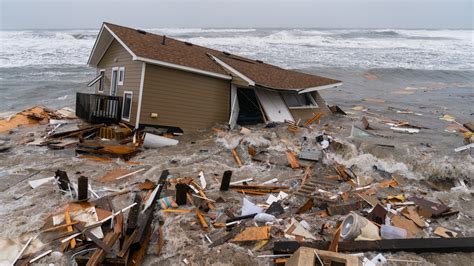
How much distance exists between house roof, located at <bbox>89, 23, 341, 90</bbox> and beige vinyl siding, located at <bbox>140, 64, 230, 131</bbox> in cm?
42

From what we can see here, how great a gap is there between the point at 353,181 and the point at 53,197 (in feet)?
24.3

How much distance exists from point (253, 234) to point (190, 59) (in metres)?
9.67

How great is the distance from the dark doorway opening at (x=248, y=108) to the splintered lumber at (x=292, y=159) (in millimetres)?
4382

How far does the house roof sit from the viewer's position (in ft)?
41.4

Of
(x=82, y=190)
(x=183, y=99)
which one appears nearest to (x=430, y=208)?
(x=82, y=190)

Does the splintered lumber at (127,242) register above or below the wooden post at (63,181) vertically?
above

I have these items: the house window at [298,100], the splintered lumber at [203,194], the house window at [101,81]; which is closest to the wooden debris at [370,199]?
the splintered lumber at [203,194]

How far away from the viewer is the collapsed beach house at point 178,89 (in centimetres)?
1244

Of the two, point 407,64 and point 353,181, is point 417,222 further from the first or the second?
point 407,64

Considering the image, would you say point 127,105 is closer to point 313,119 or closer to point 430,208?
point 313,119

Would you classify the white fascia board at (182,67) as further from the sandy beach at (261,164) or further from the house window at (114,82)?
the house window at (114,82)

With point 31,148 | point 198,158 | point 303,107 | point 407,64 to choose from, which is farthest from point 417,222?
point 407,64

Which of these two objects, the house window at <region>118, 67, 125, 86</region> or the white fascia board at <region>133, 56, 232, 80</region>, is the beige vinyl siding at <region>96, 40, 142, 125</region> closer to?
the house window at <region>118, 67, 125, 86</region>

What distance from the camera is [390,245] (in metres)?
5.38
